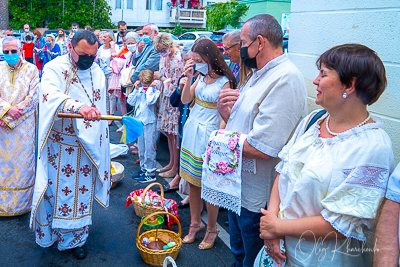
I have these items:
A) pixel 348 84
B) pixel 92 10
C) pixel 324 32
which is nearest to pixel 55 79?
pixel 324 32

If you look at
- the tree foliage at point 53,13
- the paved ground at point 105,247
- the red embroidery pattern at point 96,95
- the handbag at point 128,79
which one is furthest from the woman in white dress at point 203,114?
the tree foliage at point 53,13

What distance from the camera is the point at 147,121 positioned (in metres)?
5.49

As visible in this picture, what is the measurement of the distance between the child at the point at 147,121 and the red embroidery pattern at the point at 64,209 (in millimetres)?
2037

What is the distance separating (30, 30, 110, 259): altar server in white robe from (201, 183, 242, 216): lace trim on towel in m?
1.31

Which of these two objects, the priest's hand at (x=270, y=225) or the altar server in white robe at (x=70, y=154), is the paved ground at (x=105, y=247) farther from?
the priest's hand at (x=270, y=225)

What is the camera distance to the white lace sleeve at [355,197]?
1658 mm

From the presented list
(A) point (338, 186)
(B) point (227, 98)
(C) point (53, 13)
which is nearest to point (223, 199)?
(B) point (227, 98)

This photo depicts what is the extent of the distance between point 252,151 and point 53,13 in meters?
29.8

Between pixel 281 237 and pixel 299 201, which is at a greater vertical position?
pixel 299 201

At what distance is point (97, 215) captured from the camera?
4387mm

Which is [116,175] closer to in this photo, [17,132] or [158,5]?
[17,132]

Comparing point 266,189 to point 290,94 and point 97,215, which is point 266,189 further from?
point 97,215

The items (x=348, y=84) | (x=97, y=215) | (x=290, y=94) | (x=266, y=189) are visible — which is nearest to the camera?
(x=348, y=84)

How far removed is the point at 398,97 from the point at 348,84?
22.5 inches
